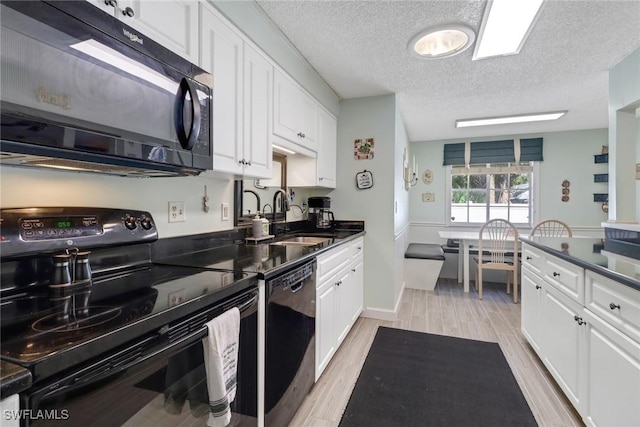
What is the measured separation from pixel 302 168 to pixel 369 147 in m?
0.86

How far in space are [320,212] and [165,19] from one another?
221cm

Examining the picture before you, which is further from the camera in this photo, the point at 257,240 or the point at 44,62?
the point at 257,240

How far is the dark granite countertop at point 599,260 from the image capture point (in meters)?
1.19

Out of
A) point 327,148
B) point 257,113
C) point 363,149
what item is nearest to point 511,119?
point 363,149

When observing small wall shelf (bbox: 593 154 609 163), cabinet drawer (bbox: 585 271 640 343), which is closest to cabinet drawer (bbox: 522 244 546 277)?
cabinet drawer (bbox: 585 271 640 343)

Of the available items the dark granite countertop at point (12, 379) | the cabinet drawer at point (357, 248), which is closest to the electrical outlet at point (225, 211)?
the cabinet drawer at point (357, 248)

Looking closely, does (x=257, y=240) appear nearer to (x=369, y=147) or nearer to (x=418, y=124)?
(x=369, y=147)

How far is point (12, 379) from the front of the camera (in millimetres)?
500

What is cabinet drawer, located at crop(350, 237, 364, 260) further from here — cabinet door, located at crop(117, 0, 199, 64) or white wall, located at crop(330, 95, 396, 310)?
cabinet door, located at crop(117, 0, 199, 64)

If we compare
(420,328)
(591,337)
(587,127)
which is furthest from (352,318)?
(587,127)

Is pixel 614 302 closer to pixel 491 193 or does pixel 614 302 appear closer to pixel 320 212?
pixel 320 212

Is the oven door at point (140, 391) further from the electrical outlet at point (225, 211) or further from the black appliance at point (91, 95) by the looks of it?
the electrical outlet at point (225, 211)

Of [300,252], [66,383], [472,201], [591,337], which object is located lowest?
[591,337]

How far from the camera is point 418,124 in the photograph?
4336 millimetres
